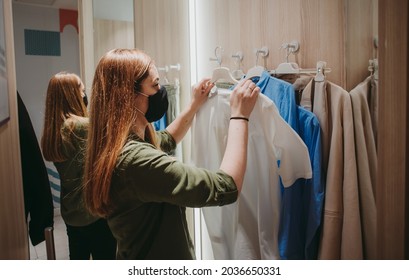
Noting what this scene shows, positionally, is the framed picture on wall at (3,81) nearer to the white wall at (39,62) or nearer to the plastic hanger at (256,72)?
the white wall at (39,62)

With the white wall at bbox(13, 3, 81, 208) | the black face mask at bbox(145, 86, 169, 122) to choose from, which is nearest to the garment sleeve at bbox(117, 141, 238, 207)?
the black face mask at bbox(145, 86, 169, 122)

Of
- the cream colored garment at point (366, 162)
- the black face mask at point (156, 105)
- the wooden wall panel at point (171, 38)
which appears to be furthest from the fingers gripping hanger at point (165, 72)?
the cream colored garment at point (366, 162)

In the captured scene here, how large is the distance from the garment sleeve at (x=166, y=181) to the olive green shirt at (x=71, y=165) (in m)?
0.33

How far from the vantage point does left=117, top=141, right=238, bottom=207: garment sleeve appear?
0.71 meters

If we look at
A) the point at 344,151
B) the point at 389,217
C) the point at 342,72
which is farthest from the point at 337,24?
the point at 389,217

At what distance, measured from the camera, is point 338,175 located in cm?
88

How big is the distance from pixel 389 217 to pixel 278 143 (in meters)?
0.33

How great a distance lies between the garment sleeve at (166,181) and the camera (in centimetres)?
71

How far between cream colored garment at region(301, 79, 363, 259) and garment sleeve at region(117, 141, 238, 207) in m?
0.31

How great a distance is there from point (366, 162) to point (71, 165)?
799 mm

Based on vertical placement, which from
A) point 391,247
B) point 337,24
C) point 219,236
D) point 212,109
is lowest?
point 219,236

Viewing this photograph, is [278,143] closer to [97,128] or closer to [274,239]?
[274,239]

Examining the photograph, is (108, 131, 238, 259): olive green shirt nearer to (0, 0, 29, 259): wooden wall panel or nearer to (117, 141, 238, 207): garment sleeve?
(117, 141, 238, 207): garment sleeve

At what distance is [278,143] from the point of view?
893mm
